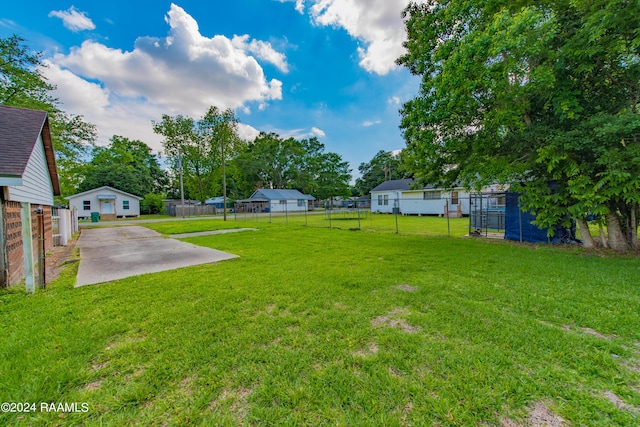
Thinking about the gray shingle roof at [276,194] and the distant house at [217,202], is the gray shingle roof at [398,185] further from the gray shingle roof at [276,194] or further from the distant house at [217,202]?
the distant house at [217,202]

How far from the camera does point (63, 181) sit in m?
18.8

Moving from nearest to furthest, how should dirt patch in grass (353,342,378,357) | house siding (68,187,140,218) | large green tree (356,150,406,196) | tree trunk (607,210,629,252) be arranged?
dirt patch in grass (353,342,378,357) → tree trunk (607,210,629,252) → house siding (68,187,140,218) → large green tree (356,150,406,196)

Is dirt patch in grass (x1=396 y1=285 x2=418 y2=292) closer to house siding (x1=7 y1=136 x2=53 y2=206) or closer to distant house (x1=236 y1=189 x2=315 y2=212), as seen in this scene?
house siding (x1=7 y1=136 x2=53 y2=206)

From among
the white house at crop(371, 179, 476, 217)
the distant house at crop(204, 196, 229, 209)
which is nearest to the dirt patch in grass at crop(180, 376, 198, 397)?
the white house at crop(371, 179, 476, 217)

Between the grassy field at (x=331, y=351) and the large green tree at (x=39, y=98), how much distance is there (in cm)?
1690

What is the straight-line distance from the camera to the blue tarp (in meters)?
7.81

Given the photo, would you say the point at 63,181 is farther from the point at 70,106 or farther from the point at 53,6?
the point at 53,6

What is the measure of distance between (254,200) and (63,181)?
2082 centimetres

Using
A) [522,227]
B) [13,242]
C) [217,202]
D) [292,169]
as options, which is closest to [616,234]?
[522,227]

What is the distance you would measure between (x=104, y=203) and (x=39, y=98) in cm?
1682

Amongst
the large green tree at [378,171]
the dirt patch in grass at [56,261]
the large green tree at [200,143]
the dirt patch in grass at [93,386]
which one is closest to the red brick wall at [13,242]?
the dirt patch in grass at [56,261]

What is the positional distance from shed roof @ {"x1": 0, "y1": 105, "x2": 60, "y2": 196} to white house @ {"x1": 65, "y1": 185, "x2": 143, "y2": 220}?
26637mm

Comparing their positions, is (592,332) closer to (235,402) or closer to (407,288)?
(407,288)

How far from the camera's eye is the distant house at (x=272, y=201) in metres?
37.1
